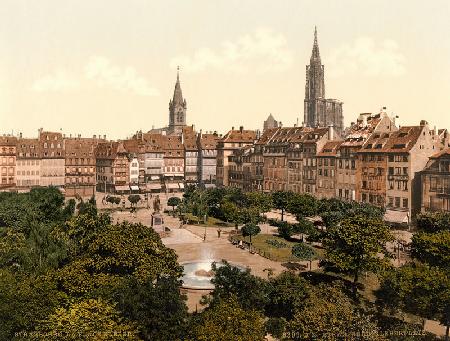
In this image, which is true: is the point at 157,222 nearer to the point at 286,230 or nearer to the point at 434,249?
the point at 286,230

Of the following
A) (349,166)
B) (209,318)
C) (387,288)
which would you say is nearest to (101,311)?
(209,318)

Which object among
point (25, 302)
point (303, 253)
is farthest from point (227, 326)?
point (303, 253)

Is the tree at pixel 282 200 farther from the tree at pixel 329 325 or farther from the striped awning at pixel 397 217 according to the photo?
the tree at pixel 329 325

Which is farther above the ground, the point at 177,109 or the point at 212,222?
the point at 177,109

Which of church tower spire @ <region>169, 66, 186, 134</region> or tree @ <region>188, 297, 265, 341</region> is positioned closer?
tree @ <region>188, 297, 265, 341</region>

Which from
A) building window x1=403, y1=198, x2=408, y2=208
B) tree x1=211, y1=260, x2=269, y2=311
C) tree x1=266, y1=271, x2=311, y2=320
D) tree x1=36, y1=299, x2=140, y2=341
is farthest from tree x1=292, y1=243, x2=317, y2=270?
building window x1=403, y1=198, x2=408, y2=208

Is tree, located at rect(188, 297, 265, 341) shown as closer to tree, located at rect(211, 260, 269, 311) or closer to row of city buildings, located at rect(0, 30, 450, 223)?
tree, located at rect(211, 260, 269, 311)

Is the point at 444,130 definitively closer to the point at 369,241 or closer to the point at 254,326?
the point at 369,241
